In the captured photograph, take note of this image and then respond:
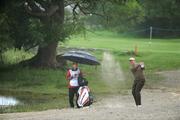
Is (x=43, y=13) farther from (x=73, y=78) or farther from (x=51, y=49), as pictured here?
(x=73, y=78)

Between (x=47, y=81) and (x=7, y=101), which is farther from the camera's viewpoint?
(x=47, y=81)

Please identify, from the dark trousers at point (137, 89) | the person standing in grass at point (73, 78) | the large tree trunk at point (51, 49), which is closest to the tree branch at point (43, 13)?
the large tree trunk at point (51, 49)

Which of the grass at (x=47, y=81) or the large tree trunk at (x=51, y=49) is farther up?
the large tree trunk at (x=51, y=49)

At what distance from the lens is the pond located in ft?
93.8

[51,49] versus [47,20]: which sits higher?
[47,20]

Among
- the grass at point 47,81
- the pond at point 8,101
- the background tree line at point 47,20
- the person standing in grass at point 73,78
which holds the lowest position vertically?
the pond at point 8,101

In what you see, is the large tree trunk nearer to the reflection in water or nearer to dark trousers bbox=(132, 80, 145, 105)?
the reflection in water

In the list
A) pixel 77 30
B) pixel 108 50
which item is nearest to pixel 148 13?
pixel 108 50

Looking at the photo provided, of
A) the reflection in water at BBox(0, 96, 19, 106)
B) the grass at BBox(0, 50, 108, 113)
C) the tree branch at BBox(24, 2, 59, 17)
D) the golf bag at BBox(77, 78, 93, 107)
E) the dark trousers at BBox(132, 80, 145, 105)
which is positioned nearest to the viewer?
the dark trousers at BBox(132, 80, 145, 105)

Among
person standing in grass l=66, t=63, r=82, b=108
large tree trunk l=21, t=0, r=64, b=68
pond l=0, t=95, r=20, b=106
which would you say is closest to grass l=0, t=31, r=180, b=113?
pond l=0, t=95, r=20, b=106

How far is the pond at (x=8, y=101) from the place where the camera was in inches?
1126

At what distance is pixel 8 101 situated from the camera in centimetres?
2967

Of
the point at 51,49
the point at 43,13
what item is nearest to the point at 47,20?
the point at 43,13

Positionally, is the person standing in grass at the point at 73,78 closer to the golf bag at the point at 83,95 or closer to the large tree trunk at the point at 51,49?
the golf bag at the point at 83,95
